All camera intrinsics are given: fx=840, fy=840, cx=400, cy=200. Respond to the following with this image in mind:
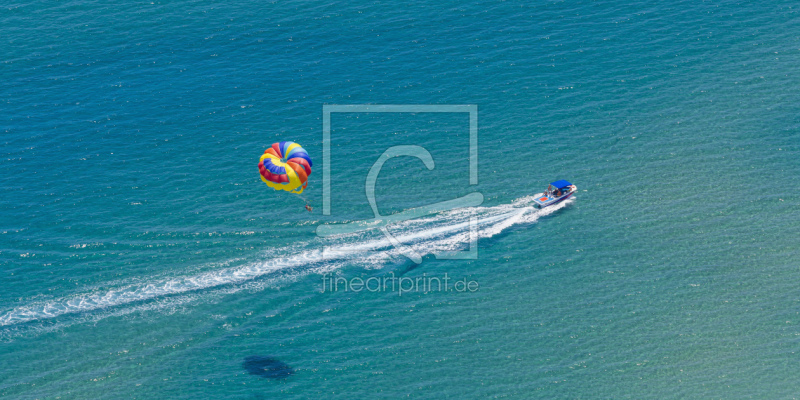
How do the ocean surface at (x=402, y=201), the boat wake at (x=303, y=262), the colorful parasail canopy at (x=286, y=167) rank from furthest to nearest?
the boat wake at (x=303, y=262)
the colorful parasail canopy at (x=286, y=167)
the ocean surface at (x=402, y=201)

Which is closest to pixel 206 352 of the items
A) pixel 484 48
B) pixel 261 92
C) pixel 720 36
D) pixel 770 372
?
pixel 261 92

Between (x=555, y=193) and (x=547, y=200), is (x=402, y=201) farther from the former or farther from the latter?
(x=555, y=193)

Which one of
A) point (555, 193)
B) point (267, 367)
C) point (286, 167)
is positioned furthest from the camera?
point (555, 193)

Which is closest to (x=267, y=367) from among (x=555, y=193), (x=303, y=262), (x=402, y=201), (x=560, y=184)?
(x=303, y=262)

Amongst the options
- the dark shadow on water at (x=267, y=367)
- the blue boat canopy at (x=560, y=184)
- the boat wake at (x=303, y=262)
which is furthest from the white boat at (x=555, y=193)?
the dark shadow on water at (x=267, y=367)

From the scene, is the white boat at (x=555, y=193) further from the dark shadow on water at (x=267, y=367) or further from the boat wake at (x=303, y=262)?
the dark shadow on water at (x=267, y=367)

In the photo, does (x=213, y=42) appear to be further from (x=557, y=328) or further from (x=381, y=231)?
(x=557, y=328)
